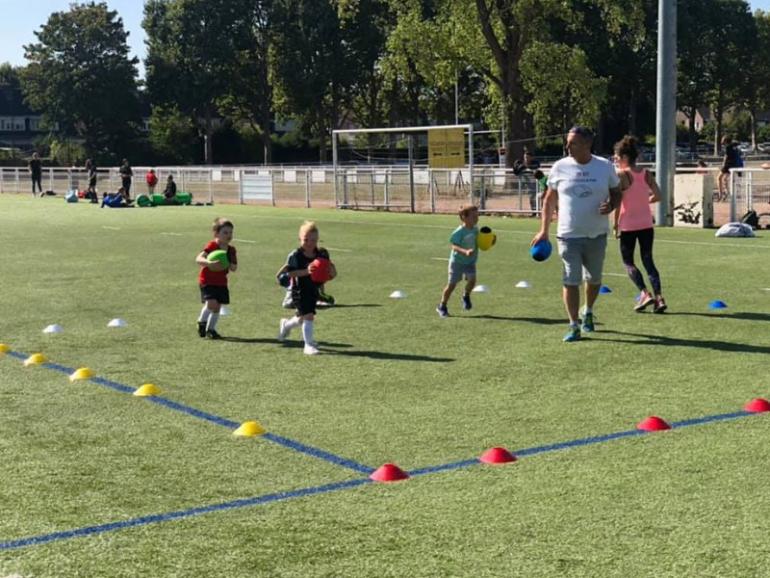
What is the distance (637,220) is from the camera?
11750mm

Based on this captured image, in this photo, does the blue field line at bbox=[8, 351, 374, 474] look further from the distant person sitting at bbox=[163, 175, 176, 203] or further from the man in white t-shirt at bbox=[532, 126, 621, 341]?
the distant person sitting at bbox=[163, 175, 176, 203]

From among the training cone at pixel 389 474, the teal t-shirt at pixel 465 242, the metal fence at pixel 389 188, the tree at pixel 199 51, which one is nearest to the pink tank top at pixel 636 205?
the teal t-shirt at pixel 465 242

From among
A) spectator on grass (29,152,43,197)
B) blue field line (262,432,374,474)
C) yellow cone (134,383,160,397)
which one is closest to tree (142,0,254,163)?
spectator on grass (29,152,43,197)

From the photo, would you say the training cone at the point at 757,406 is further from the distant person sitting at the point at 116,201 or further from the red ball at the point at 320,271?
the distant person sitting at the point at 116,201

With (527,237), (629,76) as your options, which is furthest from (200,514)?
(629,76)

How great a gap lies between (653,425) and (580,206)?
3.47 meters

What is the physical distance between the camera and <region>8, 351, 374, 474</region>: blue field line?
600 cm

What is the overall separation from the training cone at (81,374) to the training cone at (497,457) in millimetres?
3775

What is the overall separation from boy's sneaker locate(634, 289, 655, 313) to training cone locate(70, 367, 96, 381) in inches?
228

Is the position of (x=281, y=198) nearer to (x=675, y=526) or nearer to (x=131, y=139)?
(x=675, y=526)

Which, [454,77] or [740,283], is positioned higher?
[454,77]

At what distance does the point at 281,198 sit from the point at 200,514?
3447cm

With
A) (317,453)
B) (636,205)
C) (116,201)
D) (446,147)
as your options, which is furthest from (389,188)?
(317,453)

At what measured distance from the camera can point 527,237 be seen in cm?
2225
